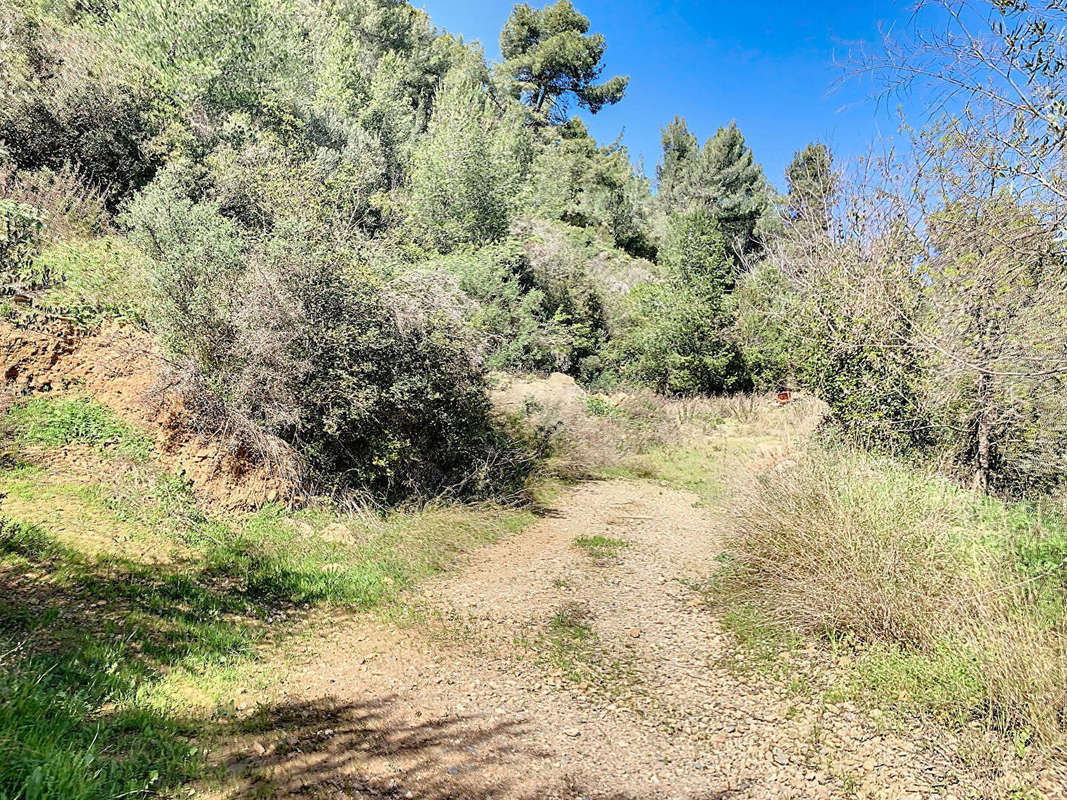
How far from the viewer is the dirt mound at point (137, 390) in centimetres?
611

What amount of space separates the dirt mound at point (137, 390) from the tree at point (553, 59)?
2925 centimetres

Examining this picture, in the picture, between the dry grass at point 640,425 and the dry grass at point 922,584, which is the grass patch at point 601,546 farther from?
the dry grass at point 640,425

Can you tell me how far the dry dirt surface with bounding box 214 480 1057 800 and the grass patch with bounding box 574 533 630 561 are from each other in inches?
54.7

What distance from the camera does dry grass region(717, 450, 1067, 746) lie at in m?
3.34

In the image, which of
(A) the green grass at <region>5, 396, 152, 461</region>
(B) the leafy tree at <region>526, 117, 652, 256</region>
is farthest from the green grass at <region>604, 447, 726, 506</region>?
(B) the leafy tree at <region>526, 117, 652, 256</region>

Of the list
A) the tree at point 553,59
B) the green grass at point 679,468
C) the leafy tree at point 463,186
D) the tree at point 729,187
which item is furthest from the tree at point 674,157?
the green grass at point 679,468

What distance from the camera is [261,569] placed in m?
5.27

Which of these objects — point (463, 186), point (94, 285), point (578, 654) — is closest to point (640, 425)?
point (463, 186)

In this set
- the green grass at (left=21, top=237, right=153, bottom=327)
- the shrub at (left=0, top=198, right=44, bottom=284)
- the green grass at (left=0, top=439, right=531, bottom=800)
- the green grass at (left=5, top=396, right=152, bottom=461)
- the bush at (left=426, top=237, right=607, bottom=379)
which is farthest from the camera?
the bush at (left=426, top=237, right=607, bottom=379)

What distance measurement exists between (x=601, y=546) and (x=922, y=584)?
4.03 metres

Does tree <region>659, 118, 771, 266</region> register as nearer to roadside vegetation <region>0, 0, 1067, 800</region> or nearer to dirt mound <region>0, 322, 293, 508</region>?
roadside vegetation <region>0, 0, 1067, 800</region>

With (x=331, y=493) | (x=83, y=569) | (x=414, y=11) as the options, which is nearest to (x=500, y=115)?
(x=414, y=11)

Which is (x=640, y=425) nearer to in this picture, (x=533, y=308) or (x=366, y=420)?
(x=533, y=308)

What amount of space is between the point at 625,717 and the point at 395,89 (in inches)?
827
